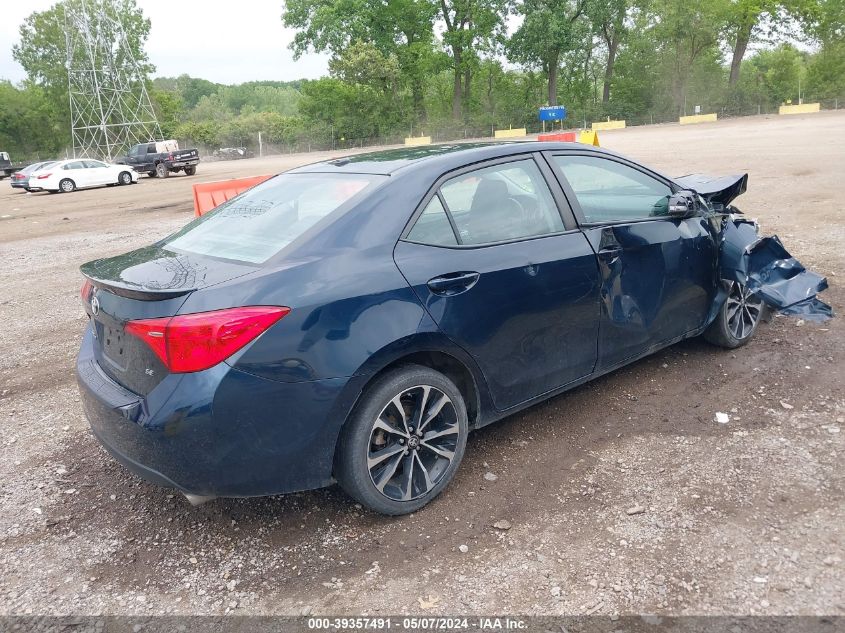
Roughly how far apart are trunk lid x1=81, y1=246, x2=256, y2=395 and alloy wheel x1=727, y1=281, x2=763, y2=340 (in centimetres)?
350

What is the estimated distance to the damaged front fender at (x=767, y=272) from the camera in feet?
15.2

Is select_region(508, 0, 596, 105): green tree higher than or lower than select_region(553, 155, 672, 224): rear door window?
higher

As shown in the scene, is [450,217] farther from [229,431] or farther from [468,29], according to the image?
[468,29]

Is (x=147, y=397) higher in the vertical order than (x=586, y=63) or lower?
lower

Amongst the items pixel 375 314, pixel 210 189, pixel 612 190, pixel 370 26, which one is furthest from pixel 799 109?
pixel 375 314

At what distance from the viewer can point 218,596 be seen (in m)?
2.76

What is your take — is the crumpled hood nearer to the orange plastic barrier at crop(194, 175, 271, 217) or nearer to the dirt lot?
the dirt lot

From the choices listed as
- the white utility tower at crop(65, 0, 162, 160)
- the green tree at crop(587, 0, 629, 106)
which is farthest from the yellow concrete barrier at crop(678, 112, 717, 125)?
the white utility tower at crop(65, 0, 162, 160)

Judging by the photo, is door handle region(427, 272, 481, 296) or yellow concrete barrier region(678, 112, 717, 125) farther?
yellow concrete barrier region(678, 112, 717, 125)

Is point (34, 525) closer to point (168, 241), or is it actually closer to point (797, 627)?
point (168, 241)

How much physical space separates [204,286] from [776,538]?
2.63 metres

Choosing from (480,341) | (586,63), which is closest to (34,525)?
(480,341)

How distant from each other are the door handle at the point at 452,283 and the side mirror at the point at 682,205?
1.62m

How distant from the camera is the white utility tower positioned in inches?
2025
